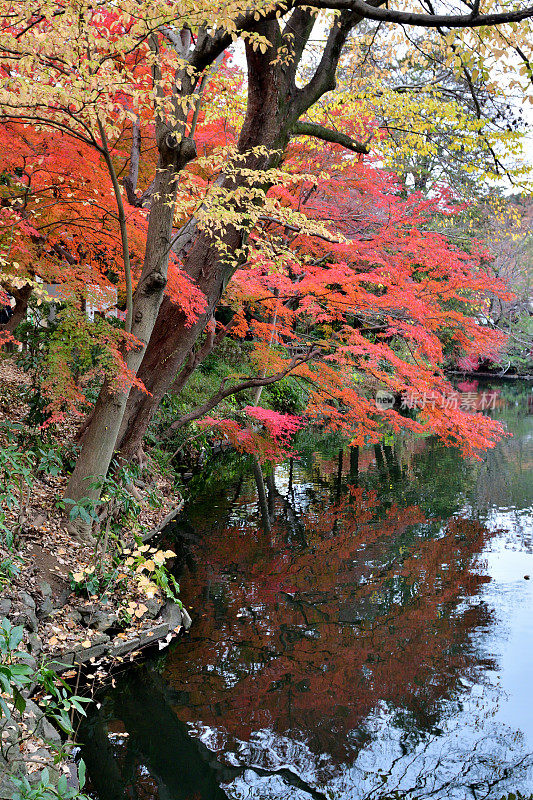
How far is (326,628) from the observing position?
6.21 meters

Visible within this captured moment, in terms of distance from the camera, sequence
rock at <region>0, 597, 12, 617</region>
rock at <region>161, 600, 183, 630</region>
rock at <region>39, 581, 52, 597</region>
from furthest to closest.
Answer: rock at <region>161, 600, 183, 630</region> → rock at <region>39, 581, 52, 597</region> → rock at <region>0, 597, 12, 617</region>

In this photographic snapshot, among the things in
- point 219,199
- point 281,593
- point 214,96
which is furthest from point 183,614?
point 214,96

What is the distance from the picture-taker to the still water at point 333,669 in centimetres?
415

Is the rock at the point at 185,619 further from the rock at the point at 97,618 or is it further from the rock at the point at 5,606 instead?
the rock at the point at 5,606

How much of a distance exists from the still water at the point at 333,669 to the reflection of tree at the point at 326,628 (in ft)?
0.07

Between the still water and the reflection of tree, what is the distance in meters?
0.02

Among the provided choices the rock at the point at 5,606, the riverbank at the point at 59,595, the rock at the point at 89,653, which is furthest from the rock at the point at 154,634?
the rock at the point at 5,606

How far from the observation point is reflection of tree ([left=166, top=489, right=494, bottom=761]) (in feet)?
15.8

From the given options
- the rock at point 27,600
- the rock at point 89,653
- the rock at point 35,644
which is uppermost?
the rock at point 27,600

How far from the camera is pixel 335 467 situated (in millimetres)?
14289

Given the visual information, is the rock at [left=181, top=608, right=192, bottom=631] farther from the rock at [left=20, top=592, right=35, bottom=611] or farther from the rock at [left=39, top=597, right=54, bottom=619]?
the rock at [left=20, top=592, right=35, bottom=611]

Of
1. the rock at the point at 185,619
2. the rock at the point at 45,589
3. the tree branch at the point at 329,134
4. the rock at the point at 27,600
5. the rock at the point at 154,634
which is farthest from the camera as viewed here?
the tree branch at the point at 329,134

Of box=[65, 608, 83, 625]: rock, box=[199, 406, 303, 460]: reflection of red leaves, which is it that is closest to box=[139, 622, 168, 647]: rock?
box=[65, 608, 83, 625]: rock

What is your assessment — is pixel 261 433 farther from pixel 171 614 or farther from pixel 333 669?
pixel 333 669
